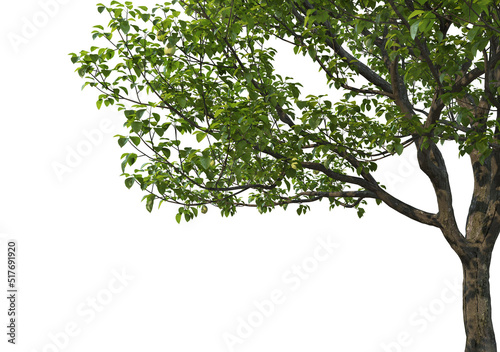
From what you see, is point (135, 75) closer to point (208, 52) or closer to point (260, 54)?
point (208, 52)

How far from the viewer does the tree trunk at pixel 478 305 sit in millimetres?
7145

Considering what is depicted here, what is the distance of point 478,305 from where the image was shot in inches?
284

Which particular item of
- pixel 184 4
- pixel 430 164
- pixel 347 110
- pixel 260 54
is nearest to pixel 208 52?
pixel 184 4

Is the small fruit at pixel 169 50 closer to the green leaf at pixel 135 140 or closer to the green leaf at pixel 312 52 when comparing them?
the green leaf at pixel 135 140

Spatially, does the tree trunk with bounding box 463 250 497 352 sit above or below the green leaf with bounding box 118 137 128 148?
above

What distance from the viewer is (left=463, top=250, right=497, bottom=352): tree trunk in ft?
23.4

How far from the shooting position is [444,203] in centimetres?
738

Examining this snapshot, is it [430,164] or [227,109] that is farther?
[430,164]

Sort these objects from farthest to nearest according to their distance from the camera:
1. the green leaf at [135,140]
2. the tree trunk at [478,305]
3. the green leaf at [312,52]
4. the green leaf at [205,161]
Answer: the tree trunk at [478,305], the green leaf at [312,52], the green leaf at [135,140], the green leaf at [205,161]

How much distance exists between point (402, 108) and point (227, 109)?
130 inches

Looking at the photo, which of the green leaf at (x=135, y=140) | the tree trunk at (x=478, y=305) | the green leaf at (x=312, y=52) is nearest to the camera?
the green leaf at (x=135, y=140)

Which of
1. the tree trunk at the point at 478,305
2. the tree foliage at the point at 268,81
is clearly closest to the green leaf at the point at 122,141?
the tree foliage at the point at 268,81

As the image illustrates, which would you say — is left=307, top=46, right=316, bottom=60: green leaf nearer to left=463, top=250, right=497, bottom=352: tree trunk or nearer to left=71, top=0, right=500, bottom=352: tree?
left=71, top=0, right=500, bottom=352: tree

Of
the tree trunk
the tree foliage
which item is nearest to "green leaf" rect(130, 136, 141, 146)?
the tree foliage
